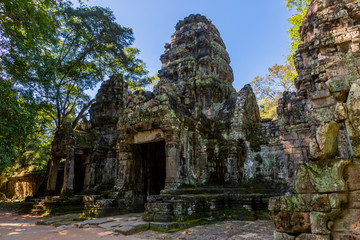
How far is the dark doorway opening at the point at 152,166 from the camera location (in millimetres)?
10023

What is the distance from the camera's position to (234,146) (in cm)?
929

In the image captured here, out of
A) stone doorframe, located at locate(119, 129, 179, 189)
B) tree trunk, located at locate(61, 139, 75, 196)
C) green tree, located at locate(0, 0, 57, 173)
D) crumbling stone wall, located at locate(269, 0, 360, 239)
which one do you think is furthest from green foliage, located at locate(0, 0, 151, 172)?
crumbling stone wall, located at locate(269, 0, 360, 239)

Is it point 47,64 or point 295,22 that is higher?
point 295,22

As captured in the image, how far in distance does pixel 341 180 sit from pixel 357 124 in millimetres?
668

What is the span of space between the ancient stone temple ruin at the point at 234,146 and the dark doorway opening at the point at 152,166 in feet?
0.15

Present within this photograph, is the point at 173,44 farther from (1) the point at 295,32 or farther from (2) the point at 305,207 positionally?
(2) the point at 305,207

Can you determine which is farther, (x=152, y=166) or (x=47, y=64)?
(x=152, y=166)

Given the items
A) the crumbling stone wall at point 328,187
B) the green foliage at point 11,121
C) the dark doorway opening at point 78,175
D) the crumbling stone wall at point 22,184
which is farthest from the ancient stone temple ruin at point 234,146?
the crumbling stone wall at point 22,184

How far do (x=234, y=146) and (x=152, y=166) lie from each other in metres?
3.70

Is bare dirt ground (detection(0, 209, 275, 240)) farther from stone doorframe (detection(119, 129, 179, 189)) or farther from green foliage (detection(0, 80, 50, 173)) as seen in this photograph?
green foliage (detection(0, 80, 50, 173))

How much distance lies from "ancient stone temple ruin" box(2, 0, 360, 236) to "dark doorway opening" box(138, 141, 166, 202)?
1.8 inches

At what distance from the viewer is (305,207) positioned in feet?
9.62

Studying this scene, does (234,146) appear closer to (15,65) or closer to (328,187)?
(328,187)

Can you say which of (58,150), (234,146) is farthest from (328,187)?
(58,150)
